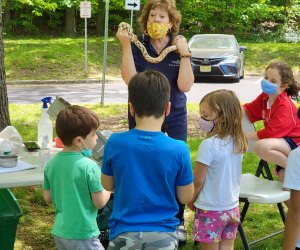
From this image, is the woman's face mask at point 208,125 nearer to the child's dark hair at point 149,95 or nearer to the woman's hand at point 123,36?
the child's dark hair at point 149,95

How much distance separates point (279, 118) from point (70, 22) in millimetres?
22511

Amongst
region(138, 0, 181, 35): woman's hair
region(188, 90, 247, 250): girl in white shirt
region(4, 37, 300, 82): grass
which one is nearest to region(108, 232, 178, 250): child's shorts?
region(188, 90, 247, 250): girl in white shirt

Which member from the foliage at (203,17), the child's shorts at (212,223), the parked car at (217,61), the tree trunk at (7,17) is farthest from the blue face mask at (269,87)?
the tree trunk at (7,17)

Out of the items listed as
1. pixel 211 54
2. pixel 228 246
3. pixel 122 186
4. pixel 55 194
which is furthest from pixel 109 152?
pixel 211 54

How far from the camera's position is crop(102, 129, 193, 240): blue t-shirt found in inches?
87.8

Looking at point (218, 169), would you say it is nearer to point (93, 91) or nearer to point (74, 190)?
point (74, 190)

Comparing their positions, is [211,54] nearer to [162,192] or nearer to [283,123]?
[283,123]

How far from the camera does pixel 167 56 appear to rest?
3.54m

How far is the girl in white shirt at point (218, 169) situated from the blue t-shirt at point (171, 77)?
2.15ft

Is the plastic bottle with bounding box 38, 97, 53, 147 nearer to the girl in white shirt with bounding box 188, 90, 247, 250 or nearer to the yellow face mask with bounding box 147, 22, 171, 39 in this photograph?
the yellow face mask with bounding box 147, 22, 171, 39

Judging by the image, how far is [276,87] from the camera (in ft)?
12.1

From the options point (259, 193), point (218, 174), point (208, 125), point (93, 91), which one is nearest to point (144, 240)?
point (218, 174)

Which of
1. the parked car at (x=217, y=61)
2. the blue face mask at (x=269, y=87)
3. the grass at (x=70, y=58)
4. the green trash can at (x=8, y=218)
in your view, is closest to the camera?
the green trash can at (x=8, y=218)

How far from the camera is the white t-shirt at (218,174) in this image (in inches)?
112
